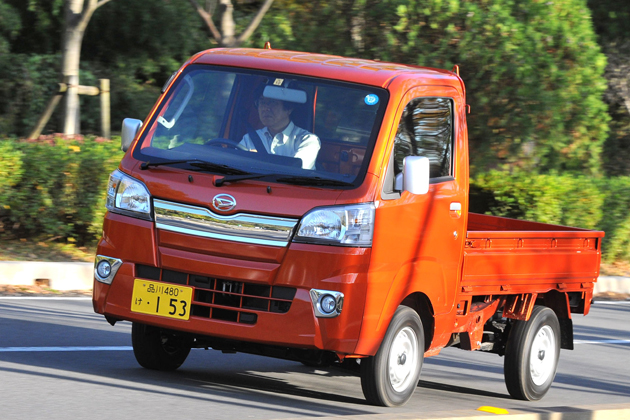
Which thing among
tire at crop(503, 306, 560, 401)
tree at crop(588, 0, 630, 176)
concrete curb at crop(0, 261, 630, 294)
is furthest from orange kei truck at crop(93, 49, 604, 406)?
tree at crop(588, 0, 630, 176)

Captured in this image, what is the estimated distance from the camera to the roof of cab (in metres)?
5.99

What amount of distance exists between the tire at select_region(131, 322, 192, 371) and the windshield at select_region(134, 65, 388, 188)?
4.07 ft

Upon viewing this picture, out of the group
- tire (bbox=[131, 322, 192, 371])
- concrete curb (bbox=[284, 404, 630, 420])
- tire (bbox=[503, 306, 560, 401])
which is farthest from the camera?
tire (bbox=[503, 306, 560, 401])

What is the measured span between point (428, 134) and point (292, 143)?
0.96m

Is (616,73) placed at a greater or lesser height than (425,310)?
greater

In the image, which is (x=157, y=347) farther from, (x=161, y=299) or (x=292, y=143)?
(x=292, y=143)

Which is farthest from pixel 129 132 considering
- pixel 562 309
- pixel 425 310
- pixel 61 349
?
pixel 562 309

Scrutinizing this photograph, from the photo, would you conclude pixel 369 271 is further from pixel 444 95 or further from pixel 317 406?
pixel 444 95

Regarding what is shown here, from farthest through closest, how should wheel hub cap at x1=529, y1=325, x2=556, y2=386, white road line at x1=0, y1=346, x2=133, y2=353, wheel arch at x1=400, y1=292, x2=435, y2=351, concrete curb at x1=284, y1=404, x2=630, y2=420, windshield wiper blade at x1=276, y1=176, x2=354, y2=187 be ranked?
wheel hub cap at x1=529, y1=325, x2=556, y2=386 < white road line at x1=0, y1=346, x2=133, y2=353 < wheel arch at x1=400, y1=292, x2=435, y2=351 < windshield wiper blade at x1=276, y1=176, x2=354, y2=187 < concrete curb at x1=284, y1=404, x2=630, y2=420

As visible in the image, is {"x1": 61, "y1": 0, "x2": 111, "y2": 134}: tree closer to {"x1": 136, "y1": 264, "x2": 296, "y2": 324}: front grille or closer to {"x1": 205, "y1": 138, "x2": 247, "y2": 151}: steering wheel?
{"x1": 205, "y1": 138, "x2": 247, "y2": 151}: steering wheel

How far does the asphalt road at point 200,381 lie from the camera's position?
5512 mm

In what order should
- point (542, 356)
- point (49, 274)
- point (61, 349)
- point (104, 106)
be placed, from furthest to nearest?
point (104, 106)
point (49, 274)
point (542, 356)
point (61, 349)

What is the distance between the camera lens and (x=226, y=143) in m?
5.93

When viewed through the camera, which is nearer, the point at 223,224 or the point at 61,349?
the point at 223,224
